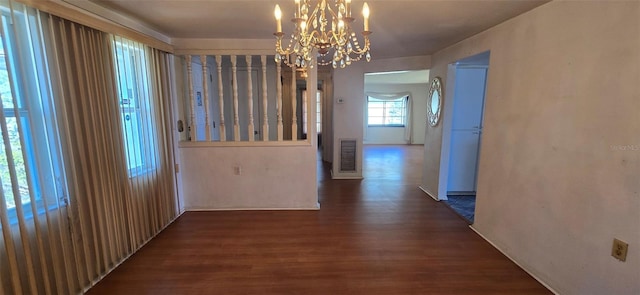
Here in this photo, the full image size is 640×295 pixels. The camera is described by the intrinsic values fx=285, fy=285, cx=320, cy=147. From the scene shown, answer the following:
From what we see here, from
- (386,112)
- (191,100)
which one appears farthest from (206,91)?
(386,112)

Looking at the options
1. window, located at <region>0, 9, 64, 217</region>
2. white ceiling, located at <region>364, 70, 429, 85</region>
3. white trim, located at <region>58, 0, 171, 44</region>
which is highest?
white ceiling, located at <region>364, 70, 429, 85</region>

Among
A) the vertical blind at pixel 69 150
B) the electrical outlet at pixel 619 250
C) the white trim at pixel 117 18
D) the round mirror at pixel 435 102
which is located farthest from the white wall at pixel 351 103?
the electrical outlet at pixel 619 250

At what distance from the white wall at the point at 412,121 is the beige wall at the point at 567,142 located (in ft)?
23.7

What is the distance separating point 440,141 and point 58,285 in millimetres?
4189

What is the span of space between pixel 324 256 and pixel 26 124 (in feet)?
7.52

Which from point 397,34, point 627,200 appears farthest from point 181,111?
point 627,200

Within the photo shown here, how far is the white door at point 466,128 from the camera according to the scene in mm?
3977

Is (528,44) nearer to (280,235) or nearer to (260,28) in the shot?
(260,28)

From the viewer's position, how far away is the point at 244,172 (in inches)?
144

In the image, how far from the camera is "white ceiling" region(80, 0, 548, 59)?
7.13ft

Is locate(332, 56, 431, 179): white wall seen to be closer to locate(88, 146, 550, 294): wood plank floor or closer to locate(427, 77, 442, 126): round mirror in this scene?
locate(427, 77, 442, 126): round mirror

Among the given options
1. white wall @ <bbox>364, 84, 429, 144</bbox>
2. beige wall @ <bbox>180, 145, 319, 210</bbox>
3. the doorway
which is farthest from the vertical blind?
white wall @ <bbox>364, 84, 429, 144</bbox>

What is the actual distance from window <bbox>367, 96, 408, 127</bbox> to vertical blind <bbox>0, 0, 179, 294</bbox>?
8198 mm

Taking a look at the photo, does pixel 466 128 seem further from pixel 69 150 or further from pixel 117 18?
pixel 69 150
